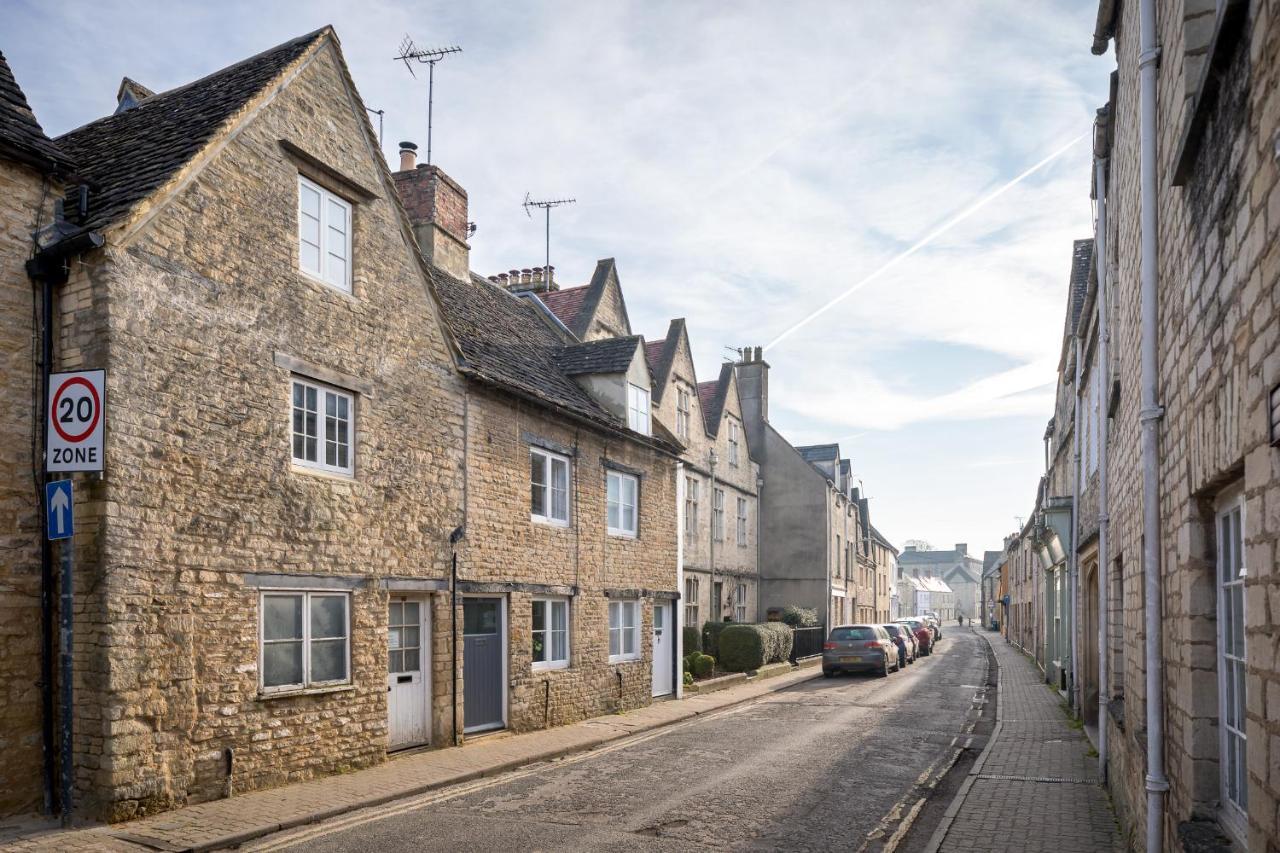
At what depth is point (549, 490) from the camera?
1783 centimetres

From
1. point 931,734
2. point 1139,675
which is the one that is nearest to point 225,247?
point 1139,675

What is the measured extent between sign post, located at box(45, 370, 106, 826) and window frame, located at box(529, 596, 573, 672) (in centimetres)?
796

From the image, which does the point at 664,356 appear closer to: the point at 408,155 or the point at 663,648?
the point at 663,648

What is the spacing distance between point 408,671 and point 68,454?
6.00 m

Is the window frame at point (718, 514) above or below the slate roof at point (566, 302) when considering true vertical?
below

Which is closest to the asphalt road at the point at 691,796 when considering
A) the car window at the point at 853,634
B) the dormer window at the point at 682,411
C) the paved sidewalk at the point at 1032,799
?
the paved sidewalk at the point at 1032,799

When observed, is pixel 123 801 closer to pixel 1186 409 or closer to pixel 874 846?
pixel 874 846

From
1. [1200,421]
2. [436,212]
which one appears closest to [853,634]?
[436,212]

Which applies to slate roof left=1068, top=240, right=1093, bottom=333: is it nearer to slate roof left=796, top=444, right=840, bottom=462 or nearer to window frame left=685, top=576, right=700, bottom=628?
window frame left=685, top=576, right=700, bottom=628

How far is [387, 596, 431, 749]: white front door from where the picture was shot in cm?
1386

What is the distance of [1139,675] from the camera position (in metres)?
8.04

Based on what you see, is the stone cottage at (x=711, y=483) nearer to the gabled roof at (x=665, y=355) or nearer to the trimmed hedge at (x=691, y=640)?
the gabled roof at (x=665, y=355)

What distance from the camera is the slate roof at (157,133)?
35.6ft

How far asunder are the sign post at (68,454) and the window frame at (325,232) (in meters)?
3.52
